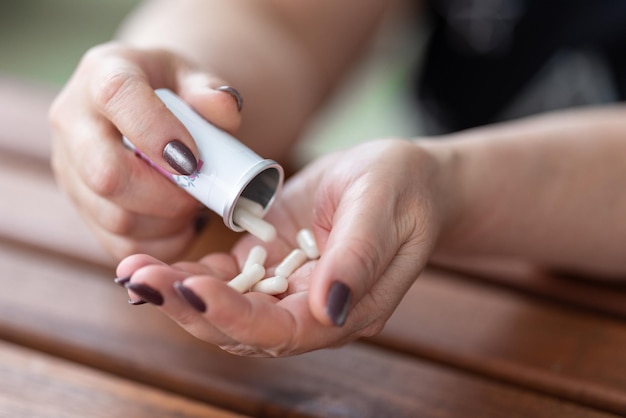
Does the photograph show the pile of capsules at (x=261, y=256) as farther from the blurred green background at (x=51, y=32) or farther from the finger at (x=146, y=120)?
the blurred green background at (x=51, y=32)

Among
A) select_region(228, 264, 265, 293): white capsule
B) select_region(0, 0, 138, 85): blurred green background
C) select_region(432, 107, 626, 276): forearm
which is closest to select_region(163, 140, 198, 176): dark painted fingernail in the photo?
select_region(228, 264, 265, 293): white capsule

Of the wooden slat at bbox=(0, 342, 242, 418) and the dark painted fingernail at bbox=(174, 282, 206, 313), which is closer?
the dark painted fingernail at bbox=(174, 282, 206, 313)

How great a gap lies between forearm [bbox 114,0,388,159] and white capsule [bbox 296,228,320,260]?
0.31m

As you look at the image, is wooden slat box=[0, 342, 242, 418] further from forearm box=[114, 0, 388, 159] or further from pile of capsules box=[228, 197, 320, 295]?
forearm box=[114, 0, 388, 159]

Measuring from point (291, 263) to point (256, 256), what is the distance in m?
0.04

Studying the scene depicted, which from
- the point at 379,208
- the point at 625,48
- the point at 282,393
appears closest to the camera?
the point at 379,208

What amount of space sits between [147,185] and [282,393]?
0.24 m

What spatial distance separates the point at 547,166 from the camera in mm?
871

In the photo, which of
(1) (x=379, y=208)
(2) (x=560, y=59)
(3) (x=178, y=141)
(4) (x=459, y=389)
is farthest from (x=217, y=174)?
(2) (x=560, y=59)

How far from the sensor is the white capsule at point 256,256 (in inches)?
26.5

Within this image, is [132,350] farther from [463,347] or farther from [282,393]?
[463,347]

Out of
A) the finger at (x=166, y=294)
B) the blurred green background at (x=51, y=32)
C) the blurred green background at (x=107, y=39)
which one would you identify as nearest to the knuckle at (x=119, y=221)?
the finger at (x=166, y=294)

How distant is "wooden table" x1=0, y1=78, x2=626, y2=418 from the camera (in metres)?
0.68

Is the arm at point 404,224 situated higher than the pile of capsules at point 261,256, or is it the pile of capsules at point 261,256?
the arm at point 404,224
